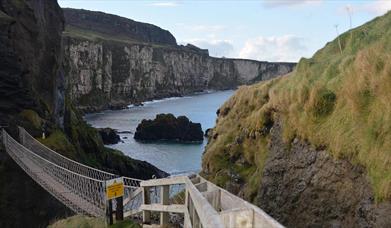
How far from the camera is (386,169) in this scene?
698 cm

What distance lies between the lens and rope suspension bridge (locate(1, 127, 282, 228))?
489 centimetres

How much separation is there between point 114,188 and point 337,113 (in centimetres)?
457

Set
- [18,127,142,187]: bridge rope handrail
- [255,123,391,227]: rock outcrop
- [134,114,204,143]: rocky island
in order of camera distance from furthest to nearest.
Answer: [134,114,204,143]: rocky island → [18,127,142,187]: bridge rope handrail → [255,123,391,227]: rock outcrop

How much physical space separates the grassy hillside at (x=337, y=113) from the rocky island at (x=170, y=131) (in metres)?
58.1

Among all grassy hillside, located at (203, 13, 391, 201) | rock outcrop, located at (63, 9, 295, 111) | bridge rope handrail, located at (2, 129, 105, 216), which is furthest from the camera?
rock outcrop, located at (63, 9, 295, 111)

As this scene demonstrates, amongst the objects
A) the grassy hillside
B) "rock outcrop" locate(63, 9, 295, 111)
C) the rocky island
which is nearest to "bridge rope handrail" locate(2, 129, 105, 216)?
the grassy hillside

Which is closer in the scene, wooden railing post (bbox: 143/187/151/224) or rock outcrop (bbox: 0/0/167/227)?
wooden railing post (bbox: 143/187/151/224)

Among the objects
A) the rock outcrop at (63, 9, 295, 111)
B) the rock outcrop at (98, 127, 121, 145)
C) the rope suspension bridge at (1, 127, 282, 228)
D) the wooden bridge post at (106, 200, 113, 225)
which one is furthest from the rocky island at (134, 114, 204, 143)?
the wooden bridge post at (106, 200, 113, 225)

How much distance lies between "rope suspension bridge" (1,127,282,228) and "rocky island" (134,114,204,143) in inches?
1841

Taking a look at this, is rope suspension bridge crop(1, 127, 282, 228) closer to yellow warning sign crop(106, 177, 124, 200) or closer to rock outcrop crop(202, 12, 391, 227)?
yellow warning sign crop(106, 177, 124, 200)

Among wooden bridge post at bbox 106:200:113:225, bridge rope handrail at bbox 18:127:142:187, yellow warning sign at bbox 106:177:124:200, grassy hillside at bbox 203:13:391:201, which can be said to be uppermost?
grassy hillside at bbox 203:13:391:201

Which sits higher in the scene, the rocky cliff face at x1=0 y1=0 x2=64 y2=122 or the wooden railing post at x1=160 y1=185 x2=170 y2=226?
the rocky cliff face at x1=0 y1=0 x2=64 y2=122

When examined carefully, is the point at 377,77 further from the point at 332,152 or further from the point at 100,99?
the point at 100,99

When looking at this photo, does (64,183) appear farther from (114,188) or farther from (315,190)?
(315,190)
